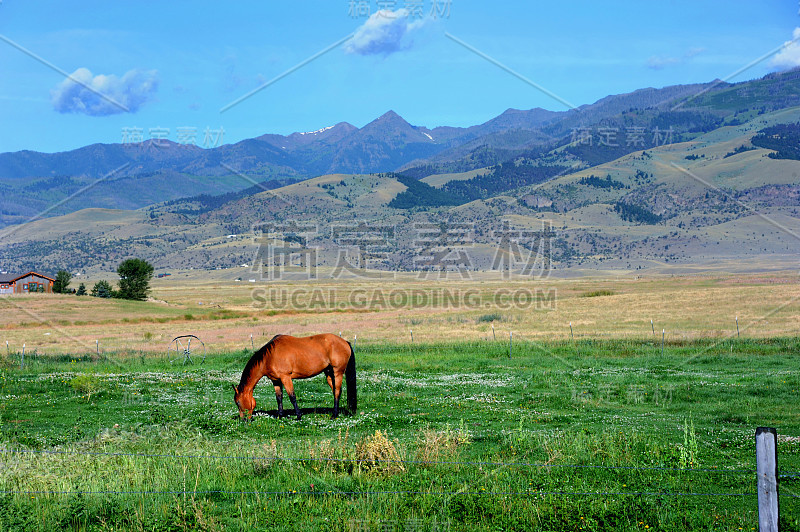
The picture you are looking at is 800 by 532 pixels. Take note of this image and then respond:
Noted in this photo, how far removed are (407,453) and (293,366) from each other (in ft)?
19.0

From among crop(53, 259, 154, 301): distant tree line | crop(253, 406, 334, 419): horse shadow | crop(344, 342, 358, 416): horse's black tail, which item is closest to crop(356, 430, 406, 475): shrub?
crop(344, 342, 358, 416): horse's black tail

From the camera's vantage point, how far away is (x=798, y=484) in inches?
400

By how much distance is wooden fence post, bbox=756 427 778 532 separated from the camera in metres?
6.51

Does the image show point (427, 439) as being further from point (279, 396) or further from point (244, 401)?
point (244, 401)

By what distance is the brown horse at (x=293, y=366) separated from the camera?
16.4 meters

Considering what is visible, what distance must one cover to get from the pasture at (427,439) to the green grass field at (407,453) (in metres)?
0.05

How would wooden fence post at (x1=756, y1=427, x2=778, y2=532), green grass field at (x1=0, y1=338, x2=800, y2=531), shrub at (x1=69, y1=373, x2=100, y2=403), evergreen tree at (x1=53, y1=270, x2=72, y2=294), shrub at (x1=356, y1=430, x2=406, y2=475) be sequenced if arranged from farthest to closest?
evergreen tree at (x1=53, y1=270, x2=72, y2=294) → shrub at (x1=69, y1=373, x2=100, y2=403) → shrub at (x1=356, y1=430, x2=406, y2=475) → green grass field at (x1=0, y1=338, x2=800, y2=531) → wooden fence post at (x1=756, y1=427, x2=778, y2=532)

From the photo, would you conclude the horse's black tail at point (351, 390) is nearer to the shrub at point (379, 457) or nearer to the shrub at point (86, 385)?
the shrub at point (379, 457)

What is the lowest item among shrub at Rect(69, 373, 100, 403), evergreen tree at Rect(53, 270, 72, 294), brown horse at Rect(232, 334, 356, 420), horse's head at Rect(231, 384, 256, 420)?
shrub at Rect(69, 373, 100, 403)

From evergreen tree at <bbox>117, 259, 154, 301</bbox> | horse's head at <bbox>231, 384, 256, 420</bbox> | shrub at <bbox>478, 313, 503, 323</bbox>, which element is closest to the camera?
horse's head at <bbox>231, 384, 256, 420</bbox>

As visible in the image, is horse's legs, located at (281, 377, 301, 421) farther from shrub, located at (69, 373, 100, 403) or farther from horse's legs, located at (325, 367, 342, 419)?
shrub, located at (69, 373, 100, 403)

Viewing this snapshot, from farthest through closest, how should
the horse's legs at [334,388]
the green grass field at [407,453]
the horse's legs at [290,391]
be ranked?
the horse's legs at [334,388] < the horse's legs at [290,391] < the green grass field at [407,453]

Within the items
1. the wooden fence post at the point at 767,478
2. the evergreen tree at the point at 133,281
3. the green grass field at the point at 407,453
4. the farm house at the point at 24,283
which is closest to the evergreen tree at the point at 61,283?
the farm house at the point at 24,283

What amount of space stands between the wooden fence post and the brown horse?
11301 mm
